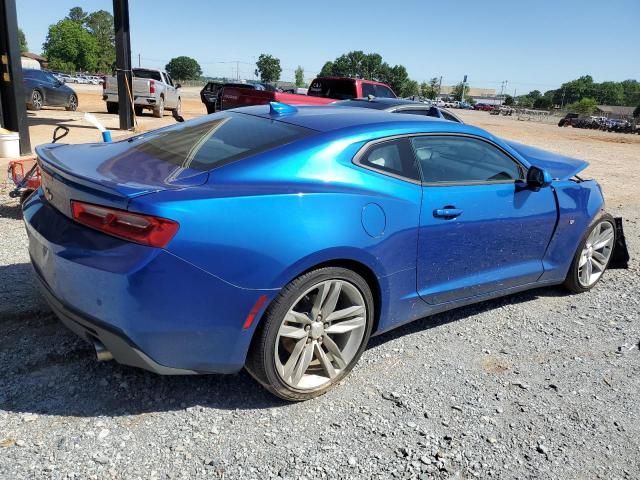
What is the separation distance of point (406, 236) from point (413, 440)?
3.57 ft

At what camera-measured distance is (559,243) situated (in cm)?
421

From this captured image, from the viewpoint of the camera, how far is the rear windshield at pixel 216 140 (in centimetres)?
286

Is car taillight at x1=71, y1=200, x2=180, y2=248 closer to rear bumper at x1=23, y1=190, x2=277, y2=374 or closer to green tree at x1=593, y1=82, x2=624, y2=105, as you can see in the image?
rear bumper at x1=23, y1=190, x2=277, y2=374

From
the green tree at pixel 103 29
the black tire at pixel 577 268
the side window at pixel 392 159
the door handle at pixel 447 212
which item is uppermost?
the green tree at pixel 103 29

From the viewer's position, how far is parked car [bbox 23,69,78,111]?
18547 millimetres

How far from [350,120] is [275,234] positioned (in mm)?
1108

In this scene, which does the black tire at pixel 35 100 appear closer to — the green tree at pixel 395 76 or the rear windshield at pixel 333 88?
the rear windshield at pixel 333 88

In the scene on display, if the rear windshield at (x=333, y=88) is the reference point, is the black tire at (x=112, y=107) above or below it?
below

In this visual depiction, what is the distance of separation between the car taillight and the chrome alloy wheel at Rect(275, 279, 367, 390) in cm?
72

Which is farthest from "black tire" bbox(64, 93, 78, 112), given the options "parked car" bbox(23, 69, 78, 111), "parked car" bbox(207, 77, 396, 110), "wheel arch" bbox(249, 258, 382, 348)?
"wheel arch" bbox(249, 258, 382, 348)

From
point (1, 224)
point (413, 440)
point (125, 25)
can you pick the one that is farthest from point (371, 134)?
point (125, 25)

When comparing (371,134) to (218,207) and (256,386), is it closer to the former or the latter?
(218,207)

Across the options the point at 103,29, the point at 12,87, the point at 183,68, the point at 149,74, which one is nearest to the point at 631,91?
the point at 183,68

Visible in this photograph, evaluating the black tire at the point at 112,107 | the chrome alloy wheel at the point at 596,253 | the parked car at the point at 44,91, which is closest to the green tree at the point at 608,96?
the black tire at the point at 112,107
